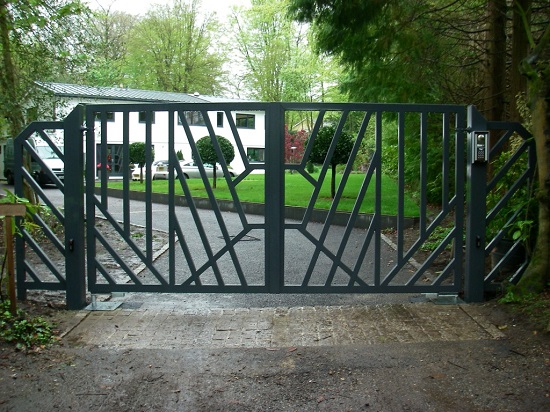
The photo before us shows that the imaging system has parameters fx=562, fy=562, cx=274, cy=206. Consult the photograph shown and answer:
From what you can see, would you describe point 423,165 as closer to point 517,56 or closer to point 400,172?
point 400,172

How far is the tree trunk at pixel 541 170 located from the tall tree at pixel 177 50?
147 ft

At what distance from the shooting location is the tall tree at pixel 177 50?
155ft

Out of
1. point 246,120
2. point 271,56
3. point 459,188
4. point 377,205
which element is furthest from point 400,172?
point 271,56

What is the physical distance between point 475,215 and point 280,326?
2.26 m

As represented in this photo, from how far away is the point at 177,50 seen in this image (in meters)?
47.8

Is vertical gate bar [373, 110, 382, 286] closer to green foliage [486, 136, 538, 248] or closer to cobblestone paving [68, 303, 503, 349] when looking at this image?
cobblestone paving [68, 303, 503, 349]

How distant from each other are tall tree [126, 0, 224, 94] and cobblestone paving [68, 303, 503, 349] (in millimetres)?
44302

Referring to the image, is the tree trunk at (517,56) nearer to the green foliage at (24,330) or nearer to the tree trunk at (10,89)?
the green foliage at (24,330)

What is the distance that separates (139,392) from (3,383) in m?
0.96

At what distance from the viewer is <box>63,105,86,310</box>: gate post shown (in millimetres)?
5586

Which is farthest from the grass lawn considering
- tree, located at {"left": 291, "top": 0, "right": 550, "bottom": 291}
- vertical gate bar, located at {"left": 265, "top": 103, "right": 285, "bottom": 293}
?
vertical gate bar, located at {"left": 265, "top": 103, "right": 285, "bottom": 293}

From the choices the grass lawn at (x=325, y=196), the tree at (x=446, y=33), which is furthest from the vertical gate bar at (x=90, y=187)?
the grass lawn at (x=325, y=196)

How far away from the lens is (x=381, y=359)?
4293 millimetres

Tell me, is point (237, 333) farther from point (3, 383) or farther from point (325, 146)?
point (325, 146)
